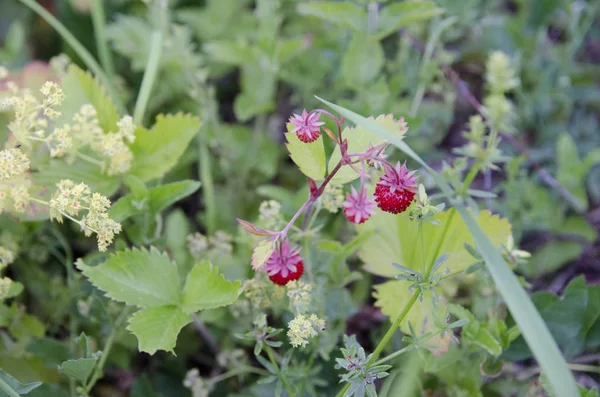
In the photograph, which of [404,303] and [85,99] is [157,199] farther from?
[404,303]

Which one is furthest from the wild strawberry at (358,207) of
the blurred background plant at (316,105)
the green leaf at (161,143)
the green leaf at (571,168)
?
the green leaf at (571,168)

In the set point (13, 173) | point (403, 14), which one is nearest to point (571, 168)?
point (403, 14)

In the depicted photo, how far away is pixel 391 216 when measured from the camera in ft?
3.84

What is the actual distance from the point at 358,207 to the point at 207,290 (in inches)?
13.3

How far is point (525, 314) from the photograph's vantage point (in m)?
0.79

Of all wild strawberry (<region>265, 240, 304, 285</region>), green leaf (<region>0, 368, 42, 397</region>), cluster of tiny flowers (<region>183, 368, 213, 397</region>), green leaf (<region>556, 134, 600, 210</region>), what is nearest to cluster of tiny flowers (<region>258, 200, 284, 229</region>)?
wild strawberry (<region>265, 240, 304, 285</region>)

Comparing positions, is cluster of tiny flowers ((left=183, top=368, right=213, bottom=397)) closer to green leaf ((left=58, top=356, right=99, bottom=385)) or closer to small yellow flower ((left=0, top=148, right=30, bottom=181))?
green leaf ((left=58, top=356, right=99, bottom=385))

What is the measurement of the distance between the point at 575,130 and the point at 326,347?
123cm

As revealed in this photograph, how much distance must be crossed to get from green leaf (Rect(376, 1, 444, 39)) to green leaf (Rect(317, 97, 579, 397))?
603 mm

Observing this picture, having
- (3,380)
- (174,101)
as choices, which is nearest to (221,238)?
(3,380)

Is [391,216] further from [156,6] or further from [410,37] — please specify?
[156,6]

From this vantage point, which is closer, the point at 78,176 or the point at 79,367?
the point at 79,367

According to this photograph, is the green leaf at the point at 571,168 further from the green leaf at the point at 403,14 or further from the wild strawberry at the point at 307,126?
the wild strawberry at the point at 307,126

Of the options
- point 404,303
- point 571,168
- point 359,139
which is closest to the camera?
point 359,139
